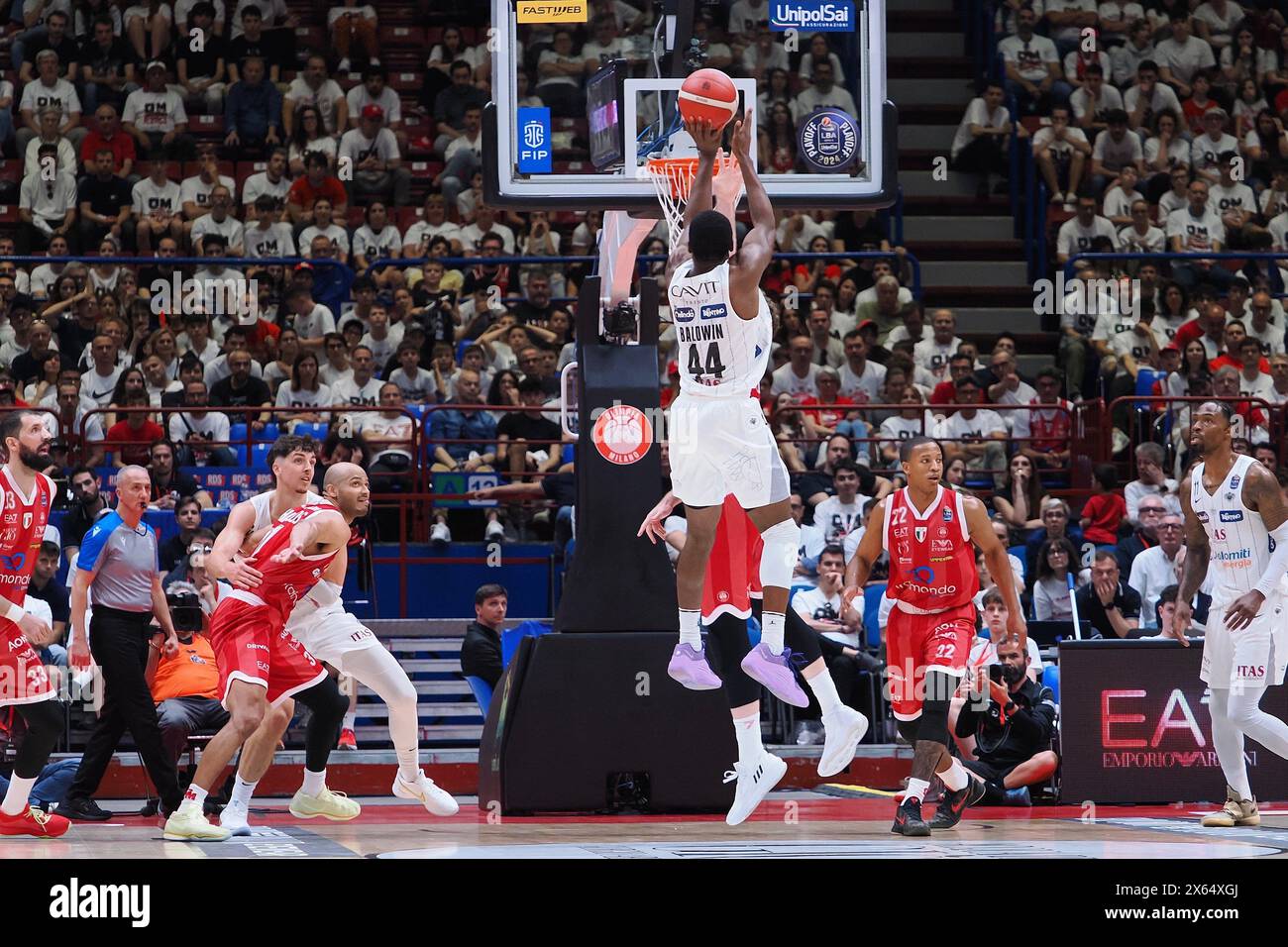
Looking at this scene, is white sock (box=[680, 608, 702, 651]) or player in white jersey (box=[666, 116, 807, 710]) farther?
white sock (box=[680, 608, 702, 651])

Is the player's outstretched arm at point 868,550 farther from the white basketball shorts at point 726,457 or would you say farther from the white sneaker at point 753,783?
the white sneaker at point 753,783

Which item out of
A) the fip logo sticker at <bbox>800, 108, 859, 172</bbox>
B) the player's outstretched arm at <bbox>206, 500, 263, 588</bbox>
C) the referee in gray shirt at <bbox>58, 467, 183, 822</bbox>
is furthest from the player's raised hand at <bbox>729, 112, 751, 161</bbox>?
the referee in gray shirt at <bbox>58, 467, 183, 822</bbox>

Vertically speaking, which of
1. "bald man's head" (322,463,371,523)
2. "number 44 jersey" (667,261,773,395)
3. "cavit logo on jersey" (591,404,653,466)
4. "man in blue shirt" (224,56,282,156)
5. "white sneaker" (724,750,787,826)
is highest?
"man in blue shirt" (224,56,282,156)

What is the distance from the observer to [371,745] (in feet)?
47.2

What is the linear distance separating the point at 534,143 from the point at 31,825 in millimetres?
4526

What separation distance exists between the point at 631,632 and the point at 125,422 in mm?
6435

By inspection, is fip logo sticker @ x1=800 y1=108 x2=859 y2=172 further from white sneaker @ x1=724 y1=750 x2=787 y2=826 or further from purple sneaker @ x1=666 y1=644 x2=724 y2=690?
white sneaker @ x1=724 y1=750 x2=787 y2=826

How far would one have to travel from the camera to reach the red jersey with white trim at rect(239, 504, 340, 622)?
9469mm

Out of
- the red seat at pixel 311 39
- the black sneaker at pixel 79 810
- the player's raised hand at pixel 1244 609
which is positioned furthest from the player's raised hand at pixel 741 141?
the red seat at pixel 311 39

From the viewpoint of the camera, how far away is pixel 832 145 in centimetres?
1030

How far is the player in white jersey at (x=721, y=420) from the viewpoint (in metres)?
8.41

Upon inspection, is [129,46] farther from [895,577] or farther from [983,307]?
[895,577]

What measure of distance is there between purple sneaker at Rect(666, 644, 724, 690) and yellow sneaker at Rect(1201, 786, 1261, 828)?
11.4ft
